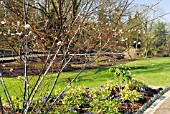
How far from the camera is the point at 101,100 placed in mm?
4766

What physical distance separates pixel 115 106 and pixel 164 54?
2589cm

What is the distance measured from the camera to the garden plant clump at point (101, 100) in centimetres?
421

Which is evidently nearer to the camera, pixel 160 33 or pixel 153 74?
pixel 153 74

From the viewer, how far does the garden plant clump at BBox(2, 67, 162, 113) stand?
4.21m

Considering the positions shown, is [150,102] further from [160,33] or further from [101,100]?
[160,33]

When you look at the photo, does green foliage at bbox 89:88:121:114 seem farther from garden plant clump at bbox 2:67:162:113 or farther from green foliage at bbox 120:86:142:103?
green foliage at bbox 120:86:142:103

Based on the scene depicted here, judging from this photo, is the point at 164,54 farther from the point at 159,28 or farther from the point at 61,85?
the point at 61,85

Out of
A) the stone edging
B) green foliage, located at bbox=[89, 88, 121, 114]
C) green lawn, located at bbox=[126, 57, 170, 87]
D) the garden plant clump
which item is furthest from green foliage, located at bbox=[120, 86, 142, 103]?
green lawn, located at bbox=[126, 57, 170, 87]

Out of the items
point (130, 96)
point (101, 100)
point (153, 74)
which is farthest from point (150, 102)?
point (153, 74)

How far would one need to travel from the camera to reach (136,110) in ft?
15.4

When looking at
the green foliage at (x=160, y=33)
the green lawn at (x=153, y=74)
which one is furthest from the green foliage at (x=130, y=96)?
the green foliage at (x=160, y=33)

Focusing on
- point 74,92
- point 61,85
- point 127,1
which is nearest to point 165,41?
point 61,85

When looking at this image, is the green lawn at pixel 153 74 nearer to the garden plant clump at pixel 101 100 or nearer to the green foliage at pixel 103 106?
the garden plant clump at pixel 101 100

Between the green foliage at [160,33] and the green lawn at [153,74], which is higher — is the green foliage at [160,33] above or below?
above
